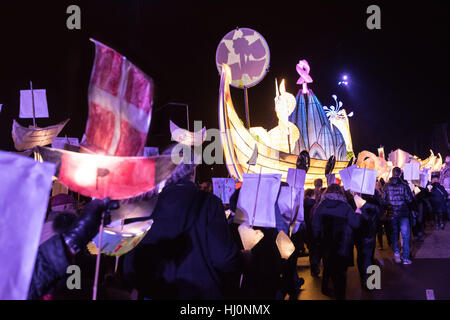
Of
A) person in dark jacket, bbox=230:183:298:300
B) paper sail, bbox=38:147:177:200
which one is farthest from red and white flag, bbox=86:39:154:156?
person in dark jacket, bbox=230:183:298:300

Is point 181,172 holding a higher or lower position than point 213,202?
higher

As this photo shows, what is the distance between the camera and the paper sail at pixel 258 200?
4.71 metres

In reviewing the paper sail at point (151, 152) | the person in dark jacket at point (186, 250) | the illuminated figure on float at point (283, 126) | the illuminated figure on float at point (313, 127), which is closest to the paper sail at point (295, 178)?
the paper sail at point (151, 152)

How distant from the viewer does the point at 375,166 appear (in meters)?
18.0

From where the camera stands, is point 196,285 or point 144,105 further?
point 196,285

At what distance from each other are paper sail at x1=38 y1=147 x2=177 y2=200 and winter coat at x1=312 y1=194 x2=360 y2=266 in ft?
13.9

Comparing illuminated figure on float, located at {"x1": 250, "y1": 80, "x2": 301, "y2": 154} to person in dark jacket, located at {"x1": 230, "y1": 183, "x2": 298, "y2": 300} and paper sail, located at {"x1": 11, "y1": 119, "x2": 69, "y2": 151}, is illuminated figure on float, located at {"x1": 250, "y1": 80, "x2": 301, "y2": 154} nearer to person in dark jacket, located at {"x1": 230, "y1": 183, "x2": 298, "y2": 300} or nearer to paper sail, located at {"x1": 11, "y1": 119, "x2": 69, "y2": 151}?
paper sail, located at {"x1": 11, "y1": 119, "x2": 69, "y2": 151}

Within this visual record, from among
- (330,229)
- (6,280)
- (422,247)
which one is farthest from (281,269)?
(422,247)

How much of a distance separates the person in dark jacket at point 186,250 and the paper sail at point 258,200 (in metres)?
1.90

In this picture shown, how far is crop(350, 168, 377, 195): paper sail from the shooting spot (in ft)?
21.8

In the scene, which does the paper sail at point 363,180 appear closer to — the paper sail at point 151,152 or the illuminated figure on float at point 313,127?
the paper sail at point 151,152
